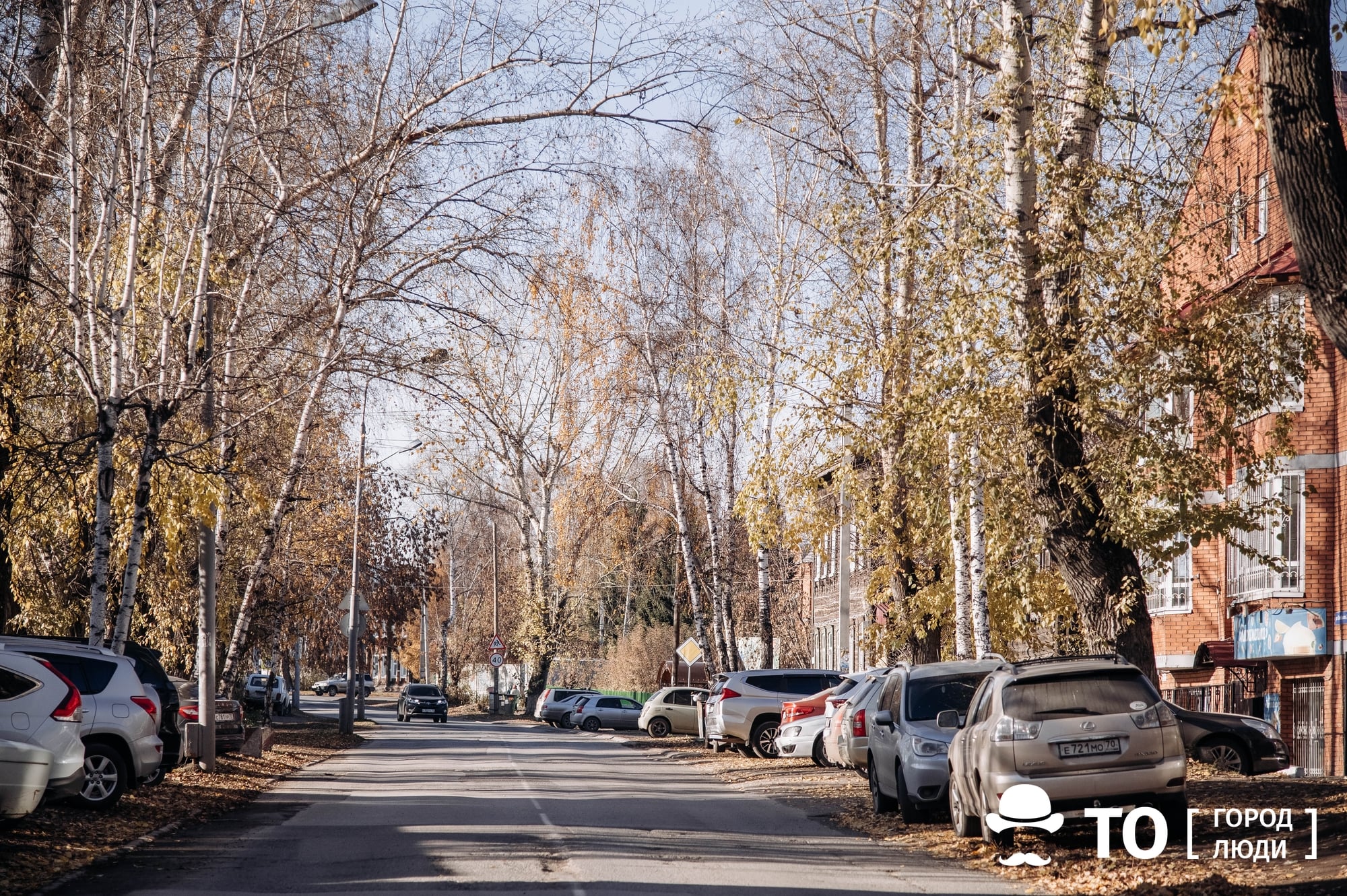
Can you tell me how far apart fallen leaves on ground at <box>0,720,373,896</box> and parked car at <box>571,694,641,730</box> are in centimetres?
2660

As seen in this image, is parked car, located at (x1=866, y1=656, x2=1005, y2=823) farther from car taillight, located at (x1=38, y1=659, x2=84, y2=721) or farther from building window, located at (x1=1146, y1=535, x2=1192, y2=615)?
building window, located at (x1=1146, y1=535, x2=1192, y2=615)

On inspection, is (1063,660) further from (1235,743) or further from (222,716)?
(222,716)

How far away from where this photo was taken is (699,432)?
111 feet

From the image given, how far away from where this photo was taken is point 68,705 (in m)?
13.4

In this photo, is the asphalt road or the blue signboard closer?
the asphalt road

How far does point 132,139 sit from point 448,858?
10.3m

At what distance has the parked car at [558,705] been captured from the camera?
54312 millimetres

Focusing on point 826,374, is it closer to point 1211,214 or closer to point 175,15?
point 1211,214

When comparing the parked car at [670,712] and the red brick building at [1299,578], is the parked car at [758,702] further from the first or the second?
the parked car at [670,712]

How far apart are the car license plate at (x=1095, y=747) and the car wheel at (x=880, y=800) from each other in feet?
16.5

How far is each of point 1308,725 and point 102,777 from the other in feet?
68.7

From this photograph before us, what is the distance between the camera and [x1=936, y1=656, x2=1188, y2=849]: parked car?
11719mm

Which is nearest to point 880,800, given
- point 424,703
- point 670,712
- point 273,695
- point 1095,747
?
point 1095,747

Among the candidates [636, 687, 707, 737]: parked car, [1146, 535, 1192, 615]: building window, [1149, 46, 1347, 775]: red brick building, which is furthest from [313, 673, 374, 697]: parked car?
[1149, 46, 1347, 775]: red brick building
